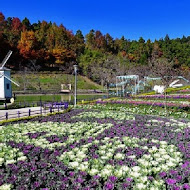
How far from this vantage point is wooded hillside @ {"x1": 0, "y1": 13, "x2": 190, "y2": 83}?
169ft

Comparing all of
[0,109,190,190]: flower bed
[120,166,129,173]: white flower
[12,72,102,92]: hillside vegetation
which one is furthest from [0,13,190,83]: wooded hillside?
[120,166,129,173]: white flower

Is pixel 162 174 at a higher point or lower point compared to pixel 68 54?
lower

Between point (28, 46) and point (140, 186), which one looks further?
point (28, 46)

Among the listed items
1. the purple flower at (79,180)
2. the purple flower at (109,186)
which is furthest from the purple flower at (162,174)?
the purple flower at (79,180)

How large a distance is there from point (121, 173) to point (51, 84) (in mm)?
44647

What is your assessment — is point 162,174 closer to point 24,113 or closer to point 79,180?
point 79,180

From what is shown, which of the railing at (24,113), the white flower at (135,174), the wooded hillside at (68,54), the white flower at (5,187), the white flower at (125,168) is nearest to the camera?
the white flower at (5,187)

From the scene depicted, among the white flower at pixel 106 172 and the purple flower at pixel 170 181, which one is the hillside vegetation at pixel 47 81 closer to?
the white flower at pixel 106 172

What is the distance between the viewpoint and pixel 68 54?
60500 millimetres

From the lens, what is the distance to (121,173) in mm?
3547

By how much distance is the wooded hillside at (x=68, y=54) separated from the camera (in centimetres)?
5156

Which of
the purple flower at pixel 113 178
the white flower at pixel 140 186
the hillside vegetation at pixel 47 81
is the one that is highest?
the hillside vegetation at pixel 47 81

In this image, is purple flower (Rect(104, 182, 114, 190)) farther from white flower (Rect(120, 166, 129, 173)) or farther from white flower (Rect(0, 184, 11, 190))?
white flower (Rect(0, 184, 11, 190))

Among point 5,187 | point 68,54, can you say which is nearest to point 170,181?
point 5,187
